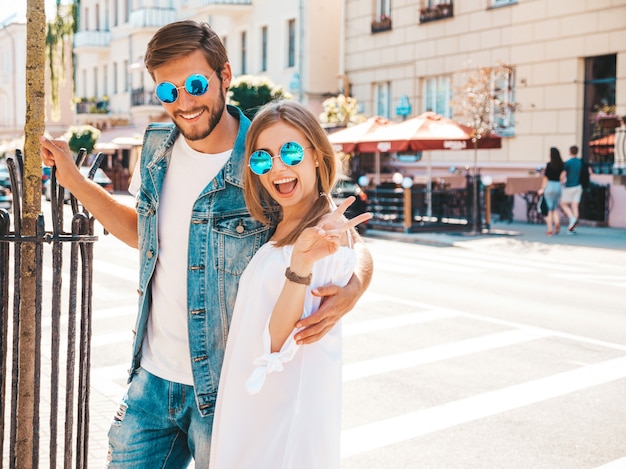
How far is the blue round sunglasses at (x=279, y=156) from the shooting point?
2.64 meters

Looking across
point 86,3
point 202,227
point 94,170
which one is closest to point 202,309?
point 202,227

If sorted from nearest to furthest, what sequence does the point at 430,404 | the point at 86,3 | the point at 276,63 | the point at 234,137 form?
the point at 234,137
the point at 430,404
the point at 276,63
the point at 86,3

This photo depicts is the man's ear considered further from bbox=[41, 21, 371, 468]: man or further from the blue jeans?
the blue jeans

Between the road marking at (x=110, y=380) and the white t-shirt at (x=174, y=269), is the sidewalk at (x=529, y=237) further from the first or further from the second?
the white t-shirt at (x=174, y=269)

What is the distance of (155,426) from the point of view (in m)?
3.01

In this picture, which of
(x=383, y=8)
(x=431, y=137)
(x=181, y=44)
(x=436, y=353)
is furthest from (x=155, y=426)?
(x=383, y=8)

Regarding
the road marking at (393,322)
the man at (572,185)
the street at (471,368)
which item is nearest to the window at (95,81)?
the man at (572,185)

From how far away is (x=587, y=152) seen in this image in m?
22.4

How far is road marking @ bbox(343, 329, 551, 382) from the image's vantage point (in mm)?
7445

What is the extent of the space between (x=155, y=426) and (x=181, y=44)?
4.06 ft

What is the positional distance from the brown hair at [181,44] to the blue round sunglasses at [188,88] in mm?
83

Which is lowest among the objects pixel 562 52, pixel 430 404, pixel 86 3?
pixel 430 404

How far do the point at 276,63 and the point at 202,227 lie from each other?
3252 cm

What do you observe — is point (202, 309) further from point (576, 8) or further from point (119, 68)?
point (119, 68)
